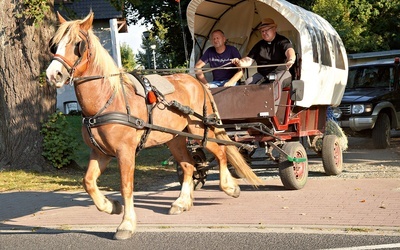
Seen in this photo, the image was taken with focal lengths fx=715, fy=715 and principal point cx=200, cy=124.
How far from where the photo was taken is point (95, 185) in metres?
8.20

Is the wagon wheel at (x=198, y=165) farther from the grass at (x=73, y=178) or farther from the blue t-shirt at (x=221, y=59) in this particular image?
the grass at (x=73, y=178)

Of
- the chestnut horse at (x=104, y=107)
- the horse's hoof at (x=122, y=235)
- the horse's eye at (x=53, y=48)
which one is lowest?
the horse's hoof at (x=122, y=235)

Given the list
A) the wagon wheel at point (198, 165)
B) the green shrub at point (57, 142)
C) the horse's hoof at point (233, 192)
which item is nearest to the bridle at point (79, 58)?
the horse's hoof at point (233, 192)

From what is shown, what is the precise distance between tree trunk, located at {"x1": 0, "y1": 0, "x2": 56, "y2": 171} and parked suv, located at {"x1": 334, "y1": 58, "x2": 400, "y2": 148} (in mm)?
7323

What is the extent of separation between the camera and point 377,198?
31.7ft

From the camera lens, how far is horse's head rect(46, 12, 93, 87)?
7.45 meters

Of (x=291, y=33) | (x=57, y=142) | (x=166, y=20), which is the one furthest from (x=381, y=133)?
(x=166, y=20)

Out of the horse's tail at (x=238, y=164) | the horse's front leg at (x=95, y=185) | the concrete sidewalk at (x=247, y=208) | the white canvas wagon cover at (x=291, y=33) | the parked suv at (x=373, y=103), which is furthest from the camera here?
the parked suv at (x=373, y=103)

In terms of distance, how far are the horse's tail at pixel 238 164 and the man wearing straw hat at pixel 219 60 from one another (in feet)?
3.61

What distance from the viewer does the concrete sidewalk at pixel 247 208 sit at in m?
8.41

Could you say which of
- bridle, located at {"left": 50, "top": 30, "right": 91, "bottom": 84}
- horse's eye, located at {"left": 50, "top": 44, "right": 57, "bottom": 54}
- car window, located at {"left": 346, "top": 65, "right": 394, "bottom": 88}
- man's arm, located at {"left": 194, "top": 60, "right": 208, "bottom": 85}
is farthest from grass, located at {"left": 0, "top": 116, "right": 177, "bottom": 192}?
car window, located at {"left": 346, "top": 65, "right": 394, "bottom": 88}

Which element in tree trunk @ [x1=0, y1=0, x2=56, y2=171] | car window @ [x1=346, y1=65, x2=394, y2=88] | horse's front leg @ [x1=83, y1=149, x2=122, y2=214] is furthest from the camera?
car window @ [x1=346, y1=65, x2=394, y2=88]

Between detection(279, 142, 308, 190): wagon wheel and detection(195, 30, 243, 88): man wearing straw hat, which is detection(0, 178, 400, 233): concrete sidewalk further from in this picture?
detection(195, 30, 243, 88): man wearing straw hat

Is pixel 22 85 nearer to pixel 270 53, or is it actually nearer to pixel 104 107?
pixel 270 53
